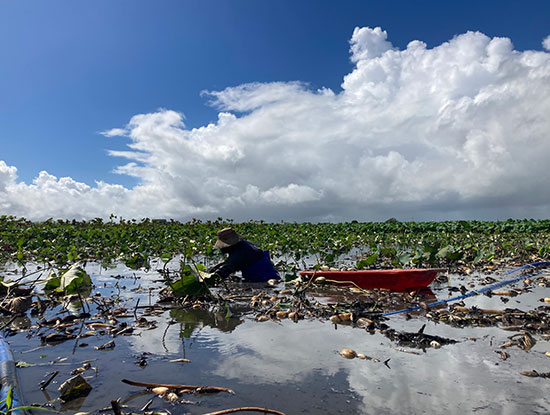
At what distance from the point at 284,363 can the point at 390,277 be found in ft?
13.3

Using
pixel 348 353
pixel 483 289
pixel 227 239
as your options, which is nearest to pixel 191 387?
pixel 348 353

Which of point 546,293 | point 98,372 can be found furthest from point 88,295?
point 546,293

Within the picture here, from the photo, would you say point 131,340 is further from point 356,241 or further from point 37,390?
point 356,241

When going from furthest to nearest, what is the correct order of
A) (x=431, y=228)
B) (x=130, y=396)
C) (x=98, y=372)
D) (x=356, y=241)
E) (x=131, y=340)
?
(x=431, y=228) < (x=356, y=241) < (x=131, y=340) < (x=98, y=372) < (x=130, y=396)

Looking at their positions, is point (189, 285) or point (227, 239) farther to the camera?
point (227, 239)

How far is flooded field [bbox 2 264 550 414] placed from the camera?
3.03 metres

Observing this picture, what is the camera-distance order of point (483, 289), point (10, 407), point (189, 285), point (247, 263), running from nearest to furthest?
point (10, 407) < point (189, 285) < point (483, 289) < point (247, 263)

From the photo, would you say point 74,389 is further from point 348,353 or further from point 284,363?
point 348,353

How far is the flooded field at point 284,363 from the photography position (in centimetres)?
303

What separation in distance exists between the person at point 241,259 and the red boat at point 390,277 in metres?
1.12

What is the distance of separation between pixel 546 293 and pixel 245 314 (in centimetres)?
592

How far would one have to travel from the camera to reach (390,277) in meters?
7.29

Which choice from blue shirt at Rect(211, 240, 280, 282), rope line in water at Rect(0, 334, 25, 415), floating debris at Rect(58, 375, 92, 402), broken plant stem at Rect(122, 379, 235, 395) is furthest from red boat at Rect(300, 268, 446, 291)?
rope line in water at Rect(0, 334, 25, 415)

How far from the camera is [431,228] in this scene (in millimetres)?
26500
